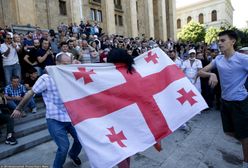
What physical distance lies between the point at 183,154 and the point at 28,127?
137 inches

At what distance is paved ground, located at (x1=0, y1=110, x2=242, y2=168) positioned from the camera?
4359 millimetres

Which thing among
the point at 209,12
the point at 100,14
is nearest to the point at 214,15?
the point at 209,12

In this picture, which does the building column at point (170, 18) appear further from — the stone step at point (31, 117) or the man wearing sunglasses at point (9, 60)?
the stone step at point (31, 117)

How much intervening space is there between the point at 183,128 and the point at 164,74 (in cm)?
323

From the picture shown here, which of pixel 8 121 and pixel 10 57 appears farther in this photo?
pixel 10 57

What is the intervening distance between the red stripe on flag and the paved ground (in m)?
1.64

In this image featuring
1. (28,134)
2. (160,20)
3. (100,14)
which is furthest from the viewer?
(160,20)

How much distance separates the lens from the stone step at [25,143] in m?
4.77

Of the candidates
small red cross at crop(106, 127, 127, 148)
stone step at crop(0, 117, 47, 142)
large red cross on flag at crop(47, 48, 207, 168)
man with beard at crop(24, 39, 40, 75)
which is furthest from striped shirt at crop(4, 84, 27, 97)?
small red cross at crop(106, 127, 127, 148)

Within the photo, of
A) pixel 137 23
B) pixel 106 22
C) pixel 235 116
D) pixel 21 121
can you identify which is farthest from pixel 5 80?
pixel 137 23

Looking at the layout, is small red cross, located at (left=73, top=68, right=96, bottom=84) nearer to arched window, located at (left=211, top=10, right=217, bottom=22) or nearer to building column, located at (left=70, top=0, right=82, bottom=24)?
building column, located at (left=70, top=0, right=82, bottom=24)

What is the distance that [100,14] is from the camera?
30203 millimetres

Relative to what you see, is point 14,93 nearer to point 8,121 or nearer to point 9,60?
point 8,121

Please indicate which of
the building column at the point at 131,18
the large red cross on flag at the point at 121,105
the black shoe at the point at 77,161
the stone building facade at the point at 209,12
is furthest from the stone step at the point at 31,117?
the stone building facade at the point at 209,12
